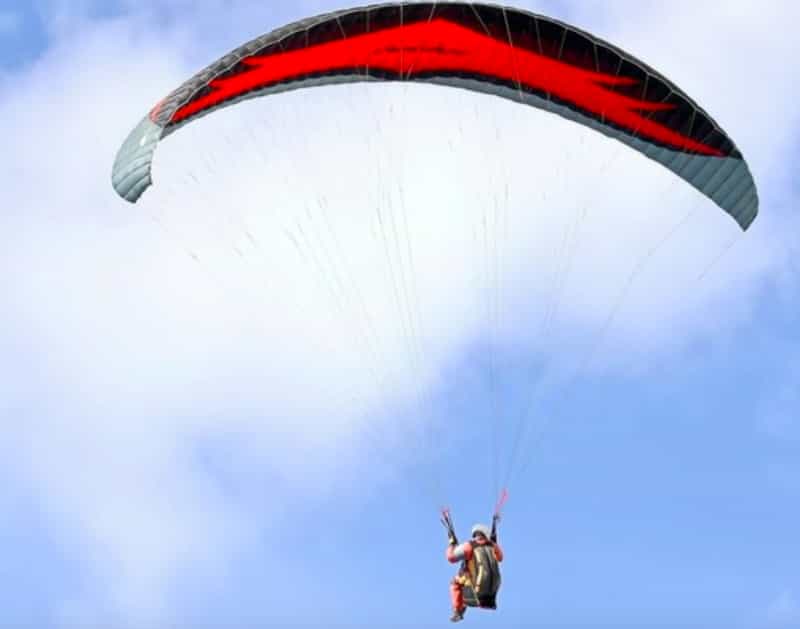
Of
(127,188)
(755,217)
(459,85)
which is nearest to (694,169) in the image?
(755,217)

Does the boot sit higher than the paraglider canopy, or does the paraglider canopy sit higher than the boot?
the paraglider canopy

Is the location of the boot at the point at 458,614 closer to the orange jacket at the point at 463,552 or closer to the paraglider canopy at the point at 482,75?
the orange jacket at the point at 463,552

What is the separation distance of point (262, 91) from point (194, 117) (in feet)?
4.45

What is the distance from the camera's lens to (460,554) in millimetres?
31375

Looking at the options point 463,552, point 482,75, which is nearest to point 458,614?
point 463,552

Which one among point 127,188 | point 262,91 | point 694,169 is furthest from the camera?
point 694,169

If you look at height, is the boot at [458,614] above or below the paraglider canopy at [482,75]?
below

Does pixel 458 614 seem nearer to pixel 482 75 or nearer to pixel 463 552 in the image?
pixel 463 552

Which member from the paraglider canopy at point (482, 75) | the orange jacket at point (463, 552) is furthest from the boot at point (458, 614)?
the paraglider canopy at point (482, 75)

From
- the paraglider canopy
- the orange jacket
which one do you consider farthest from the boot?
the paraglider canopy

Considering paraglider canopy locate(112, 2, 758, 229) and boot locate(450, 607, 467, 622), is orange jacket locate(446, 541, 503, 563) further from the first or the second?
paraglider canopy locate(112, 2, 758, 229)

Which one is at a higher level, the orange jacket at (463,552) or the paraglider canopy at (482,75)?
the paraglider canopy at (482,75)

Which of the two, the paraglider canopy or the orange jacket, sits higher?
the paraglider canopy

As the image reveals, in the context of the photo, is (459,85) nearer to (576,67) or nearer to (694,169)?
(576,67)
